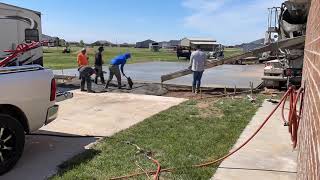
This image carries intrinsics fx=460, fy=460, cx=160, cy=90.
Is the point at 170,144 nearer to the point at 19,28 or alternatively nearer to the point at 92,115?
the point at 92,115

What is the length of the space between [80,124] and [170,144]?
2.68 metres

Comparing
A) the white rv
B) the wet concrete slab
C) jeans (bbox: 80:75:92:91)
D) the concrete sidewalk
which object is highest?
the white rv

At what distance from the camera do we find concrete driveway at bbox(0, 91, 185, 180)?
253 inches

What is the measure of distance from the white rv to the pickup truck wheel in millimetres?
6043

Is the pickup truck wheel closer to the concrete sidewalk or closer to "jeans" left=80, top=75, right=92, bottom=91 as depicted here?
the concrete sidewalk

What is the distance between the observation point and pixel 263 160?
6.71 m

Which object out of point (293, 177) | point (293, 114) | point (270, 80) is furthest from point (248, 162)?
point (270, 80)

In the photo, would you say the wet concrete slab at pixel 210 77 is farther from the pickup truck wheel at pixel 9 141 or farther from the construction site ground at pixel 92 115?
the pickup truck wheel at pixel 9 141

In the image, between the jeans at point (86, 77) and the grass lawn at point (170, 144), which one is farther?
the jeans at point (86, 77)

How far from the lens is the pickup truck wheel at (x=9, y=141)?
598cm

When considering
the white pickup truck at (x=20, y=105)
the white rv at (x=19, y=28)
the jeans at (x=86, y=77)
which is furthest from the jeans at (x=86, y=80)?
the white pickup truck at (x=20, y=105)

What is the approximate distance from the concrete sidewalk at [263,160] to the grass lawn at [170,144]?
229mm

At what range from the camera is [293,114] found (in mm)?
5410

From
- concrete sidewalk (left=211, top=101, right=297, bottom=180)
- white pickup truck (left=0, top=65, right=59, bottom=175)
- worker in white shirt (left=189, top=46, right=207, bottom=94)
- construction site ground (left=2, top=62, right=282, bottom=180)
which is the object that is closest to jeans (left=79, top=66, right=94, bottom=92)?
construction site ground (left=2, top=62, right=282, bottom=180)
